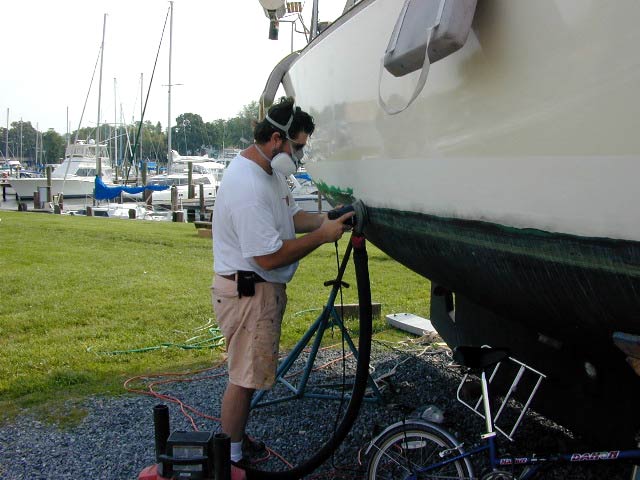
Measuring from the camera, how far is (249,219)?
270cm

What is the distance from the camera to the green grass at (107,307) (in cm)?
445

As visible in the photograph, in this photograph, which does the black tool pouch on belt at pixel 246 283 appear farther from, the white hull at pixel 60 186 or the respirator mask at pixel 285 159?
the white hull at pixel 60 186

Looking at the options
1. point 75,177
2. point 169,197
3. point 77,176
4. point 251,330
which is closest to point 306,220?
point 251,330

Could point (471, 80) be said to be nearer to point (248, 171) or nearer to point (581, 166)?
point (581, 166)

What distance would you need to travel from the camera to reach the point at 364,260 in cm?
288

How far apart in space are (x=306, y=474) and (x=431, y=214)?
1354mm

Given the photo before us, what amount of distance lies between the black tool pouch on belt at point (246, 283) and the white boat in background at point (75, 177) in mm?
Result: 31440

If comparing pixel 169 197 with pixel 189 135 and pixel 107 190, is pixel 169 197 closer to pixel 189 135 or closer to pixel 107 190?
pixel 107 190

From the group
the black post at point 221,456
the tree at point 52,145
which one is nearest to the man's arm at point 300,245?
the black post at point 221,456

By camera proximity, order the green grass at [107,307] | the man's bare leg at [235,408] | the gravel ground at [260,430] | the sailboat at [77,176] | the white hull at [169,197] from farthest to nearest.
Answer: the sailboat at [77,176] → the white hull at [169,197] → the green grass at [107,307] → the gravel ground at [260,430] → the man's bare leg at [235,408]

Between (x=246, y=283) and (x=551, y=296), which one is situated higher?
(x=551, y=296)

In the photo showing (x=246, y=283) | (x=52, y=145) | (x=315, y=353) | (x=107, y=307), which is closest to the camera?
(x=246, y=283)

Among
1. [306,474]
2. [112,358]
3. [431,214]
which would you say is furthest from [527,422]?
[112,358]

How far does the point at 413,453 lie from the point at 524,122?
156 cm
